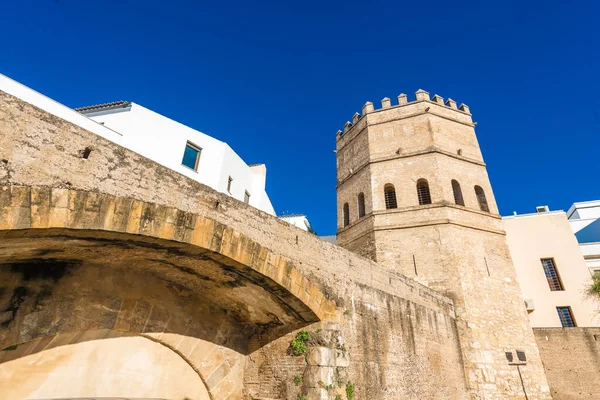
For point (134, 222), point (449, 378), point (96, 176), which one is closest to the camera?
point (134, 222)

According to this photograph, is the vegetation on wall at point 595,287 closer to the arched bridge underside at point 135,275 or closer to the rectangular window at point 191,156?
the arched bridge underside at point 135,275

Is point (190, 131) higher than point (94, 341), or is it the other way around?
point (190, 131)

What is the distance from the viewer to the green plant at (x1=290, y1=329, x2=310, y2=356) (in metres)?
5.83

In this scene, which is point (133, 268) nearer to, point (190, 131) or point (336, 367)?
point (336, 367)

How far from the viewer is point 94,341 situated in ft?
19.0

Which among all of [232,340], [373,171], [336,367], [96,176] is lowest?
[336,367]

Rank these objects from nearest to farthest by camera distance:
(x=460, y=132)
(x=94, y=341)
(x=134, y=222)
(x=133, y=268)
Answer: (x=134, y=222) < (x=133, y=268) < (x=94, y=341) < (x=460, y=132)

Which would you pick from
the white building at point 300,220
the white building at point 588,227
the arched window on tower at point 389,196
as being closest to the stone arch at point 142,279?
the arched window on tower at point 389,196

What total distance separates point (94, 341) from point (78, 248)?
95.4 inches

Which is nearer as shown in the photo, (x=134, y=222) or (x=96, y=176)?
(x=134, y=222)

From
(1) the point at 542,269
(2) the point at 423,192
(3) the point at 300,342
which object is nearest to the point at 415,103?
(2) the point at 423,192

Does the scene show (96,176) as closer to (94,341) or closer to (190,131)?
(94,341)

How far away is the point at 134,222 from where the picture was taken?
378cm

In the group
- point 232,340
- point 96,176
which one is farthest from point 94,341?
point 96,176
